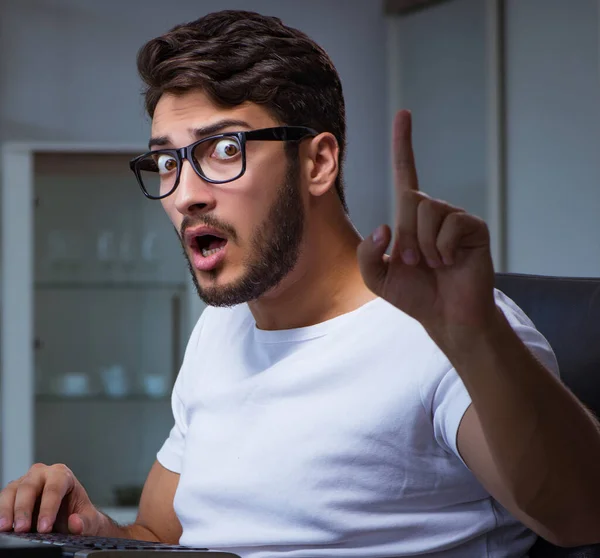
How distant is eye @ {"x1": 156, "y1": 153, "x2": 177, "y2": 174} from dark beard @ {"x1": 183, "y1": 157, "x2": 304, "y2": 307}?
0.34 ft

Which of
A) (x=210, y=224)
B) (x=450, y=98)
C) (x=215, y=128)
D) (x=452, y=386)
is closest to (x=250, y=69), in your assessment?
(x=215, y=128)

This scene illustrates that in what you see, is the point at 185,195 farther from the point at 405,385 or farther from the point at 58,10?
the point at 58,10

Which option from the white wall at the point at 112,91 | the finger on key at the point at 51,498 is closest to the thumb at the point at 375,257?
the finger on key at the point at 51,498

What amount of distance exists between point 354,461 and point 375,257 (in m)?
0.37

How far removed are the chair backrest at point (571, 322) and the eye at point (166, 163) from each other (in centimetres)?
50

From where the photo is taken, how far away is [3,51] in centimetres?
359

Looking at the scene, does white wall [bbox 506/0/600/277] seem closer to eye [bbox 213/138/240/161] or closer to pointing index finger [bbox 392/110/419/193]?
eye [bbox 213/138/240/161]

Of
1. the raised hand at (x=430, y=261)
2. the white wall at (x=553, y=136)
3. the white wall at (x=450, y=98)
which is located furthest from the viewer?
the white wall at (x=450, y=98)

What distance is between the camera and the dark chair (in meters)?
1.18

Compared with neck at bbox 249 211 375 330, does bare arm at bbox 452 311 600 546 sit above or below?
below

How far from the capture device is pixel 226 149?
3.95 ft

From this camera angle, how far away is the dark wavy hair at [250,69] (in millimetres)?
1229

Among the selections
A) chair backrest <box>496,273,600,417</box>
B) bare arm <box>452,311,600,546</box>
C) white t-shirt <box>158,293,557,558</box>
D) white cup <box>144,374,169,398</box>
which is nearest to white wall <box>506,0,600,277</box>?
white cup <box>144,374,169,398</box>

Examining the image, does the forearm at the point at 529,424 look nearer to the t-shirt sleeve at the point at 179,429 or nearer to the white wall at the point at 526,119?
the t-shirt sleeve at the point at 179,429
